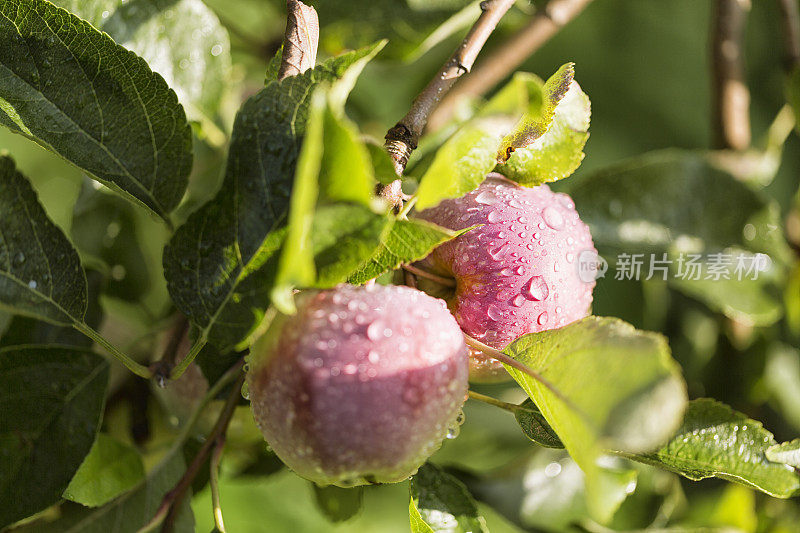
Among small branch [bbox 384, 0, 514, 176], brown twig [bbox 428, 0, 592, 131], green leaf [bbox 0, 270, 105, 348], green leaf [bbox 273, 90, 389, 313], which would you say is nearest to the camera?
green leaf [bbox 273, 90, 389, 313]

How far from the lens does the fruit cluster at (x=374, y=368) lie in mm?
239

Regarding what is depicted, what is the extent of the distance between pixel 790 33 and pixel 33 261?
23.3 inches

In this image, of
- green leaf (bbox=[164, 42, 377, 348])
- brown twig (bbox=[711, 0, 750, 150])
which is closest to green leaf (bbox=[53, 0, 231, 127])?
green leaf (bbox=[164, 42, 377, 348])

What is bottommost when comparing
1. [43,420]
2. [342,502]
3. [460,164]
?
[342,502]

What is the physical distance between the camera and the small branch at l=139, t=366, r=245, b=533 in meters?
0.33

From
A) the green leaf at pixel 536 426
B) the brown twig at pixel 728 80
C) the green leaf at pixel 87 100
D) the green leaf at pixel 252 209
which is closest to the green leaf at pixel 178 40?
the green leaf at pixel 87 100

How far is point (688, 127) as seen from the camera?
0.85 m

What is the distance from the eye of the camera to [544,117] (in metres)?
0.29

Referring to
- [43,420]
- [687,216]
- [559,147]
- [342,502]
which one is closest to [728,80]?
[687,216]

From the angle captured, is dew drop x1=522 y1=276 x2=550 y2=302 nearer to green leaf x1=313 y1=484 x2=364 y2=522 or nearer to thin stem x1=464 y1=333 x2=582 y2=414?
thin stem x1=464 y1=333 x2=582 y2=414

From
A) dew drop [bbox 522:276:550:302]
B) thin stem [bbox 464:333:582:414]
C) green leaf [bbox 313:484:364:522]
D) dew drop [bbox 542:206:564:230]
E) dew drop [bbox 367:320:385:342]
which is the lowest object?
green leaf [bbox 313:484:364:522]

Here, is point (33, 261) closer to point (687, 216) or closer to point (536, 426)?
point (536, 426)

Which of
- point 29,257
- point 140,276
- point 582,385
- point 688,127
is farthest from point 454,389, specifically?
point 688,127

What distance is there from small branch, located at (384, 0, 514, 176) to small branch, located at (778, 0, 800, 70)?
0.38 m
